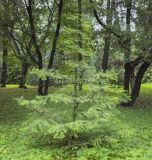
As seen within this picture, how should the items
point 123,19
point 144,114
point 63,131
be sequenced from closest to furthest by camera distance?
point 63,131
point 144,114
point 123,19

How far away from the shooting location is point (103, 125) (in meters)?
13.2

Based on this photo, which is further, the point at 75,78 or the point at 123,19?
the point at 123,19

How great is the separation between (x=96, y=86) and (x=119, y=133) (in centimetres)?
188

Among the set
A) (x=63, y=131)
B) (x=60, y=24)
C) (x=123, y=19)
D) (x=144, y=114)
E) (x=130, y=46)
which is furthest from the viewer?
(x=60, y=24)

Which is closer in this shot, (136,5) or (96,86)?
(96,86)

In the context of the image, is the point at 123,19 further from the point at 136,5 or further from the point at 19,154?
the point at 19,154

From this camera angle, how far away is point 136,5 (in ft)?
77.1

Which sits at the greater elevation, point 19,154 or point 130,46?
point 130,46

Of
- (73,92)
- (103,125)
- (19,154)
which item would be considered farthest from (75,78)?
(19,154)

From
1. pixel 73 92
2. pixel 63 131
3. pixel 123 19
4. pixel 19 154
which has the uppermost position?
pixel 123 19

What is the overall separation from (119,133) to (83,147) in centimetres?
147

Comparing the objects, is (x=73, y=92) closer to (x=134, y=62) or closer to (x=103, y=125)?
(x=103, y=125)

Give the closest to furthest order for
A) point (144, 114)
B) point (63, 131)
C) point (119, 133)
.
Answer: point (63, 131) → point (119, 133) → point (144, 114)

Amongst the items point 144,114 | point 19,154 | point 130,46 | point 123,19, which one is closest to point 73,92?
point 19,154
